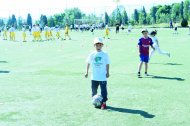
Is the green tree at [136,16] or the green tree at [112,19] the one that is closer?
the green tree at [112,19]

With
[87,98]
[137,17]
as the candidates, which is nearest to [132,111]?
[87,98]

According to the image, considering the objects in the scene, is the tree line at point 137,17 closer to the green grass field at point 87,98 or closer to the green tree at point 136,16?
the green tree at point 136,16

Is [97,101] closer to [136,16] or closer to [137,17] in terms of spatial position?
[136,16]

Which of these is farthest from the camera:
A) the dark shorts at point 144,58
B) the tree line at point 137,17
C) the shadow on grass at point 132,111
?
the tree line at point 137,17

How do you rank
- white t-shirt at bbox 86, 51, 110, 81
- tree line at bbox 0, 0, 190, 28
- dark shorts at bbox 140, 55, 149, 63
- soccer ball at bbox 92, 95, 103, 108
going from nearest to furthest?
soccer ball at bbox 92, 95, 103, 108, white t-shirt at bbox 86, 51, 110, 81, dark shorts at bbox 140, 55, 149, 63, tree line at bbox 0, 0, 190, 28

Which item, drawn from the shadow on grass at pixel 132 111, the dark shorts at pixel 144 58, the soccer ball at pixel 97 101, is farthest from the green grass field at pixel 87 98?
the dark shorts at pixel 144 58

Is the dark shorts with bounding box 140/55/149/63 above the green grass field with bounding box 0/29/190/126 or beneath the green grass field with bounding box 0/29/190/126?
above

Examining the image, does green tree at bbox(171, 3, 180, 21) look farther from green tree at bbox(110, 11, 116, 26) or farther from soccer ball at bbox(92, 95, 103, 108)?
soccer ball at bbox(92, 95, 103, 108)

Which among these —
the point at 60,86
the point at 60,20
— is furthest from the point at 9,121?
the point at 60,20

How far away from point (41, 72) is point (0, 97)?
209 inches

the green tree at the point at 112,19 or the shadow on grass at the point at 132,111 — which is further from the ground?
the green tree at the point at 112,19

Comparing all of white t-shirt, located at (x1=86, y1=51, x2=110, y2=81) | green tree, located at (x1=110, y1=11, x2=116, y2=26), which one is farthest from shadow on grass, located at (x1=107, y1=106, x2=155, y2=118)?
green tree, located at (x1=110, y1=11, x2=116, y2=26)

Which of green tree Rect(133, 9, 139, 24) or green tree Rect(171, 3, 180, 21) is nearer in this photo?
green tree Rect(171, 3, 180, 21)

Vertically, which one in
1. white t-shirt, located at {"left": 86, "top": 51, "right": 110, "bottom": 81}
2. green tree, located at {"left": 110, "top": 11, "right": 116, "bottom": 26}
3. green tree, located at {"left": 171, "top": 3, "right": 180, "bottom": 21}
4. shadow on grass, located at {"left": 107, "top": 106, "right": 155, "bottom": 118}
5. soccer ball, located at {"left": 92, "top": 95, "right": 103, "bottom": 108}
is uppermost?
green tree, located at {"left": 171, "top": 3, "right": 180, "bottom": 21}
